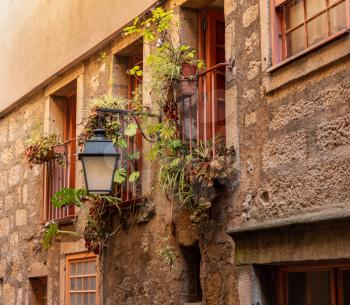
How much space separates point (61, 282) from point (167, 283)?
256cm

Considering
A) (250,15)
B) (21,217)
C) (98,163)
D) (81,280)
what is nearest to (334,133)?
(250,15)

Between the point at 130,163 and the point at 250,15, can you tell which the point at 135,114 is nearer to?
the point at 130,163

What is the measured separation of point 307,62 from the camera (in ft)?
19.0

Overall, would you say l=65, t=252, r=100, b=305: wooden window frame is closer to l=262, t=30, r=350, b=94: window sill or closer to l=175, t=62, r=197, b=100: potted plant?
l=175, t=62, r=197, b=100: potted plant

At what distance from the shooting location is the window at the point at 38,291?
10680 millimetres

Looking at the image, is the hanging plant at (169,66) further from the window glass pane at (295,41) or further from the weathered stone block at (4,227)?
the weathered stone block at (4,227)

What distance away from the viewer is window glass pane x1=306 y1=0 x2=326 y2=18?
231 inches

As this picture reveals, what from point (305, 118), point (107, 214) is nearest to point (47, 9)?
point (107, 214)

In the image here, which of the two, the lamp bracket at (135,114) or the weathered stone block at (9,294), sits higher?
the lamp bracket at (135,114)

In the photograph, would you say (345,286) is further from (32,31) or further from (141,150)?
(32,31)

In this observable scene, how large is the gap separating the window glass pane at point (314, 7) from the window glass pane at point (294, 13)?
0.22ft

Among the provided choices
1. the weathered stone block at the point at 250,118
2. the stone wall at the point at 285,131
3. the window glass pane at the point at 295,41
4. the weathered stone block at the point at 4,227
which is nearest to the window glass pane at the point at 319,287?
the stone wall at the point at 285,131

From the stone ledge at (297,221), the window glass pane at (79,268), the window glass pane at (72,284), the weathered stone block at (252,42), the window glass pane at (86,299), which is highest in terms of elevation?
the weathered stone block at (252,42)

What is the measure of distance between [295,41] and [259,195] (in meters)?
1.17
